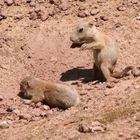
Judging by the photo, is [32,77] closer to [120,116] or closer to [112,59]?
[112,59]

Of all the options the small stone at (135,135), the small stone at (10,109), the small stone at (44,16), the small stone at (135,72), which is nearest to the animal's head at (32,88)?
the small stone at (10,109)

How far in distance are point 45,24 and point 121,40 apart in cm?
165

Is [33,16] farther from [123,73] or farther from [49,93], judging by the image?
[123,73]

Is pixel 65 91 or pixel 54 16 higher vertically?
pixel 54 16

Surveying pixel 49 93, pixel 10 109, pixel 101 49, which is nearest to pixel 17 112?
pixel 10 109

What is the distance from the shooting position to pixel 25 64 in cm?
1317

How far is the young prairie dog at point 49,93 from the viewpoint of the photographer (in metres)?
11.5

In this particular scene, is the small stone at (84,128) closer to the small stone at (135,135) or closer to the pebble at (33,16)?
the small stone at (135,135)

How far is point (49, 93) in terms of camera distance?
11.9 metres

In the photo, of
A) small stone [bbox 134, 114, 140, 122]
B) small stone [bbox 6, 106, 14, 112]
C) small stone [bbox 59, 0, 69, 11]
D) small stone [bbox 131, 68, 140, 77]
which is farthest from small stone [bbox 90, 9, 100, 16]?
small stone [bbox 134, 114, 140, 122]

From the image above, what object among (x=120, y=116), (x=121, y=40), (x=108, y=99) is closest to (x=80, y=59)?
(x=121, y=40)

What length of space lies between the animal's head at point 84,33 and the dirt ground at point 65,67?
63cm

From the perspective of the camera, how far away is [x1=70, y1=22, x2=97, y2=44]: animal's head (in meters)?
12.5

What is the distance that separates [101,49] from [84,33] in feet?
1.58
